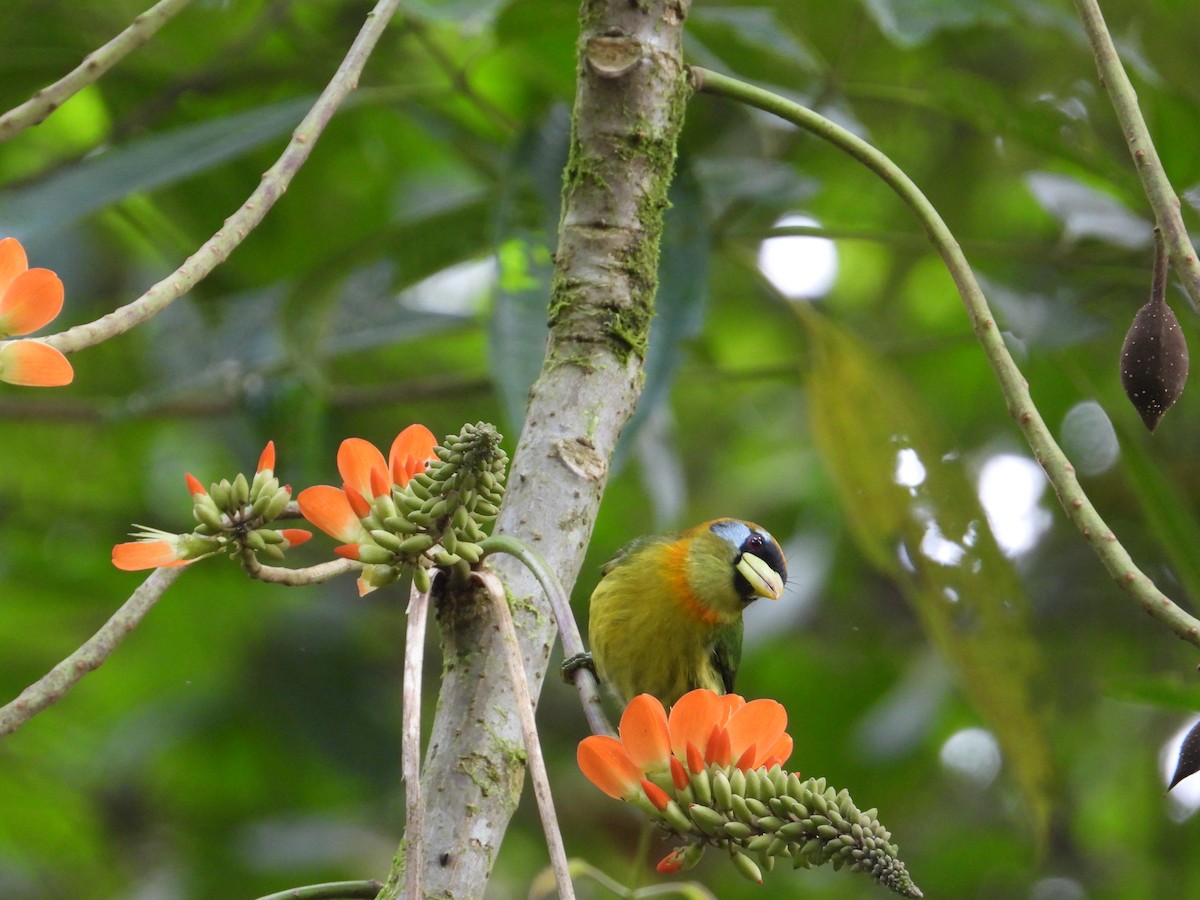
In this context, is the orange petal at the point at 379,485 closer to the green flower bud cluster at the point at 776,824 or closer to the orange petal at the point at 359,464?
the orange petal at the point at 359,464

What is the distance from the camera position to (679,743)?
830mm

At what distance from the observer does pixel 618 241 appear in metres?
1.13

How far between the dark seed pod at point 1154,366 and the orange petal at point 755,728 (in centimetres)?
33

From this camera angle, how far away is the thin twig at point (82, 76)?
79cm

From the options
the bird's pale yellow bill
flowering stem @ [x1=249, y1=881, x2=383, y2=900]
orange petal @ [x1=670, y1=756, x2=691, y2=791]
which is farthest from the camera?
the bird's pale yellow bill

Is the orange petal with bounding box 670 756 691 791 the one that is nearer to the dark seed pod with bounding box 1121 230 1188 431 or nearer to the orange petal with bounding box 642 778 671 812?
the orange petal with bounding box 642 778 671 812

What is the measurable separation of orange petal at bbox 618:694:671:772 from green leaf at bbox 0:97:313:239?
183cm

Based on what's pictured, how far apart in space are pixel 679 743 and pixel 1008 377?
346 millimetres

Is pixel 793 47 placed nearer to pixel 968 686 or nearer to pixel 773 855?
pixel 968 686

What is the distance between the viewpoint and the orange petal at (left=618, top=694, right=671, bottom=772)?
2.70 ft

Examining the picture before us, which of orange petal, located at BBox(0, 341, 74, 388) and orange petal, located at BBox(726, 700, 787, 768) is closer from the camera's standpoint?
orange petal, located at BBox(0, 341, 74, 388)

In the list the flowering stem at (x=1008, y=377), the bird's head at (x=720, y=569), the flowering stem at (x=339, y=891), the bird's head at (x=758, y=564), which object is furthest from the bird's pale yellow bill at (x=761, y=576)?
the flowering stem at (x=339, y=891)

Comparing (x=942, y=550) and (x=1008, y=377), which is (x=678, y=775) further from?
(x=942, y=550)

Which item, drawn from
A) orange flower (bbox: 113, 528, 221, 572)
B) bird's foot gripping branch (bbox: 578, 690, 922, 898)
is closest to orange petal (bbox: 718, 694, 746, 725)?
bird's foot gripping branch (bbox: 578, 690, 922, 898)
